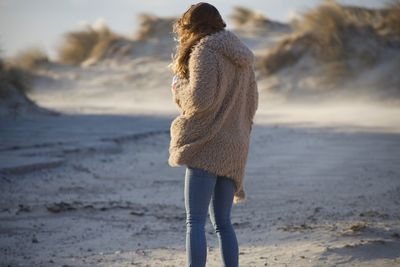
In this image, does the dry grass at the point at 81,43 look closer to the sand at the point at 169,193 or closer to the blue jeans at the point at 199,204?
the sand at the point at 169,193

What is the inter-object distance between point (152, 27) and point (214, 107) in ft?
82.3

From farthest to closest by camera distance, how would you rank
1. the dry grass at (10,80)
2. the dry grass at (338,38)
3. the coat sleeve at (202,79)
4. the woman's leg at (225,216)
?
the dry grass at (338,38), the dry grass at (10,80), the woman's leg at (225,216), the coat sleeve at (202,79)

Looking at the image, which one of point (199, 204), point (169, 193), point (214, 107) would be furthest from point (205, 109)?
point (169, 193)

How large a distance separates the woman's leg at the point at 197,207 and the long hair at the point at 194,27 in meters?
0.58

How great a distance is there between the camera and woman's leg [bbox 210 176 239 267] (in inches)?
158

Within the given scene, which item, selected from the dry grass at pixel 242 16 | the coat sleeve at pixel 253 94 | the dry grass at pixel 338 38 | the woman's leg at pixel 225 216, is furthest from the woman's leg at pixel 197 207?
the dry grass at pixel 242 16

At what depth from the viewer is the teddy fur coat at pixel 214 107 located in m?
3.80

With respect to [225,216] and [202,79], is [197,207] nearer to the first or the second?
[225,216]

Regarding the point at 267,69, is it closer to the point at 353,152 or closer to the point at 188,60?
the point at 353,152

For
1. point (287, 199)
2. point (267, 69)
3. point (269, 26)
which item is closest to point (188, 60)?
point (287, 199)

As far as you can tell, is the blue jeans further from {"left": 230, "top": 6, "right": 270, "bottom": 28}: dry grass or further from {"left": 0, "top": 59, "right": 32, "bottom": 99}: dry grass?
{"left": 230, "top": 6, "right": 270, "bottom": 28}: dry grass

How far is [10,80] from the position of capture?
16297 mm

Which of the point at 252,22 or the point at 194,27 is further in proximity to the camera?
the point at 252,22

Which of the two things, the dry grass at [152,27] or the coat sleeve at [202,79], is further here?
the dry grass at [152,27]
